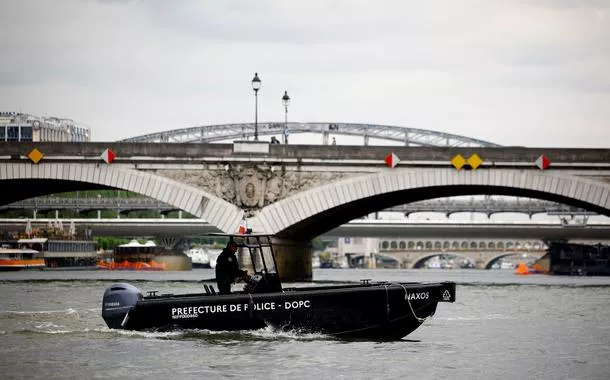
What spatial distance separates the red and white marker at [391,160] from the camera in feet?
235

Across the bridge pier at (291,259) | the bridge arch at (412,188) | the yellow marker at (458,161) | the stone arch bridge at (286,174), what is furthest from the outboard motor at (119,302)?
the yellow marker at (458,161)

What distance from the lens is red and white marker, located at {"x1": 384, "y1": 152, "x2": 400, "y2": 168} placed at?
2820 inches

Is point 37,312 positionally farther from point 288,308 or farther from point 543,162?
point 543,162

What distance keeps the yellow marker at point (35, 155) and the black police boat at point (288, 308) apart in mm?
39844

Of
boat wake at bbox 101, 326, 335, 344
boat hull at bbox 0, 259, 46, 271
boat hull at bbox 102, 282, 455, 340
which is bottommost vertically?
boat hull at bbox 0, 259, 46, 271

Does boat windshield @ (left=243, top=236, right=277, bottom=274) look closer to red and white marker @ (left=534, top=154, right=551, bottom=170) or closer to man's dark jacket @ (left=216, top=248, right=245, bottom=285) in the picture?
man's dark jacket @ (left=216, top=248, right=245, bottom=285)

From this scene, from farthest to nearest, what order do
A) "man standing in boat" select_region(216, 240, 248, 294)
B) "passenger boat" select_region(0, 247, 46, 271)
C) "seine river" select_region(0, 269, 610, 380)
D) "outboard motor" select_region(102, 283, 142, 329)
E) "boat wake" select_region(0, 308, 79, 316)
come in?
"passenger boat" select_region(0, 247, 46, 271)
"boat wake" select_region(0, 308, 79, 316)
"man standing in boat" select_region(216, 240, 248, 294)
"outboard motor" select_region(102, 283, 142, 329)
"seine river" select_region(0, 269, 610, 380)

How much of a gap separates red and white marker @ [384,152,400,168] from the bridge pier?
7846mm

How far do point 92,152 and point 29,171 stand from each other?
12.8ft

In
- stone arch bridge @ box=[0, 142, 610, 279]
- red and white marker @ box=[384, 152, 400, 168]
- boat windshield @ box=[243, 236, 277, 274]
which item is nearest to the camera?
boat windshield @ box=[243, 236, 277, 274]

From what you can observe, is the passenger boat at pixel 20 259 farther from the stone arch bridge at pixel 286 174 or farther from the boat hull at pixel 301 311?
the boat hull at pixel 301 311

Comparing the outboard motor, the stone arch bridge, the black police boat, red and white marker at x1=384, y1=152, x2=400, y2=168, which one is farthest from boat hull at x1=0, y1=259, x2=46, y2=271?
the black police boat

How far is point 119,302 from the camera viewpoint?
1391 inches

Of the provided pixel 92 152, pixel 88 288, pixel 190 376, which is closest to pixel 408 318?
pixel 190 376
